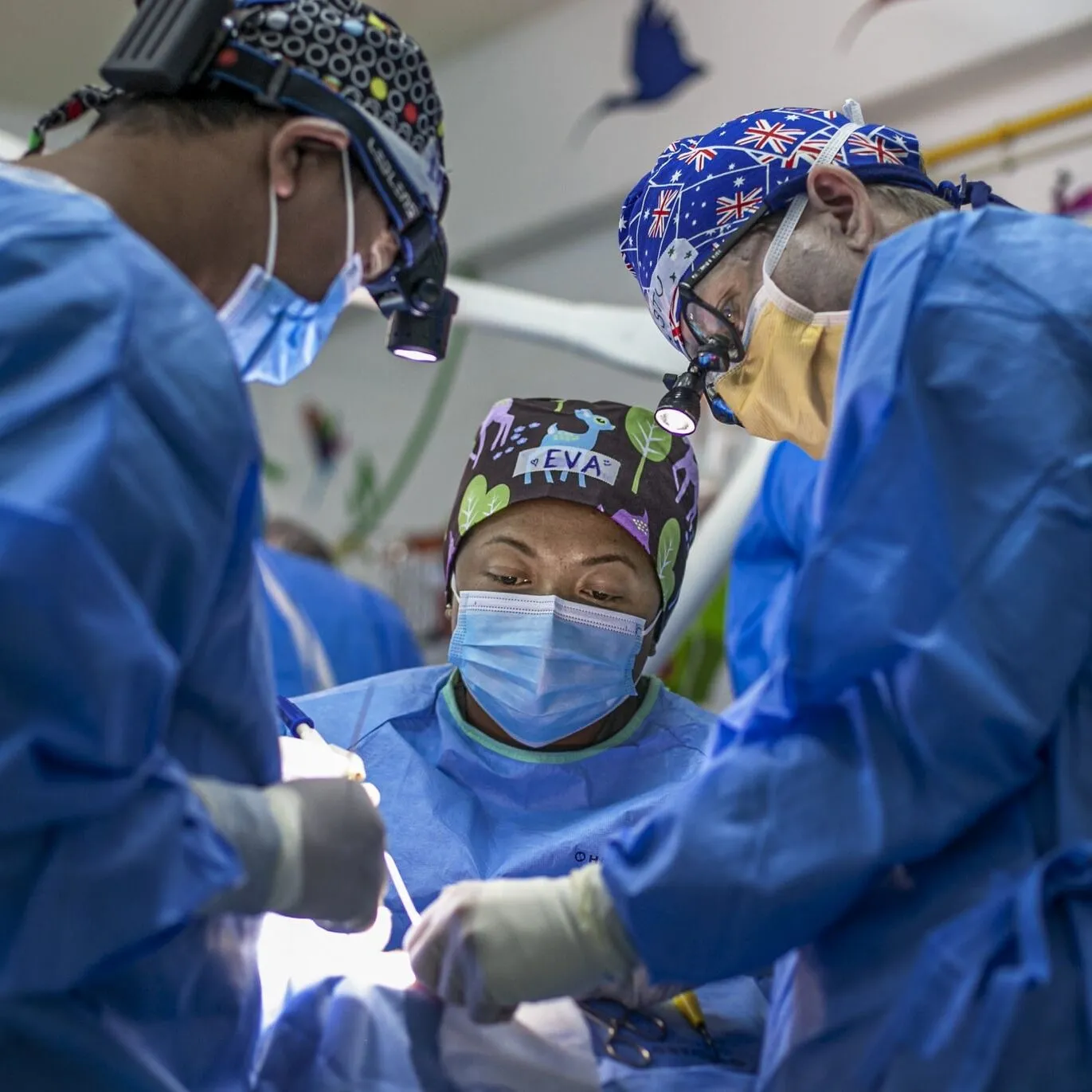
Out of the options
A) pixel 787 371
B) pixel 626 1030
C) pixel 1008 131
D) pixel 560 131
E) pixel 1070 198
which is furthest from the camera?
pixel 560 131

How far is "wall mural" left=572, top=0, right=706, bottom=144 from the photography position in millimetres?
5008

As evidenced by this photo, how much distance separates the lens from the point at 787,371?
1.87 metres

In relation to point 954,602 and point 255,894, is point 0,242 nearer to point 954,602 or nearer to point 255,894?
point 255,894

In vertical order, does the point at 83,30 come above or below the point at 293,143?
below

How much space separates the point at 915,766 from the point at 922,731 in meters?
0.04

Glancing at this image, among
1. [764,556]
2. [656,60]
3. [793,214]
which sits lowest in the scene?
[764,556]

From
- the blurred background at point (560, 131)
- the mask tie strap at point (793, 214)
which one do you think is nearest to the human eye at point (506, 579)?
the mask tie strap at point (793, 214)

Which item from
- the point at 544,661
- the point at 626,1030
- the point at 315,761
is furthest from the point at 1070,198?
the point at 626,1030

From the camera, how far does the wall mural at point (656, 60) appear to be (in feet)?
16.4

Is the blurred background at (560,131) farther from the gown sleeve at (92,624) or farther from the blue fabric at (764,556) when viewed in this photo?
the gown sleeve at (92,624)

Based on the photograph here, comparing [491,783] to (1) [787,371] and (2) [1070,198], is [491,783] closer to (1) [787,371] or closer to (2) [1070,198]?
(1) [787,371]

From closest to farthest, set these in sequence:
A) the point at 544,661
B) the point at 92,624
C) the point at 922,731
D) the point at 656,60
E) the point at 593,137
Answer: the point at 92,624 < the point at 922,731 < the point at 544,661 < the point at 656,60 < the point at 593,137

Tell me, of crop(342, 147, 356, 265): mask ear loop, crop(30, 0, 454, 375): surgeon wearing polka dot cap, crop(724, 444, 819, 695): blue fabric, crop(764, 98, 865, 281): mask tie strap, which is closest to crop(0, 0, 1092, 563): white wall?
crop(724, 444, 819, 695): blue fabric

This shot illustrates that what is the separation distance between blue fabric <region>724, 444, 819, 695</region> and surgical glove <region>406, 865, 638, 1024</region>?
1566 mm
